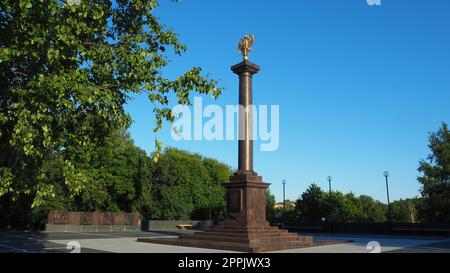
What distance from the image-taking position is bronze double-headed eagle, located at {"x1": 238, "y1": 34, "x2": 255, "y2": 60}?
933 inches

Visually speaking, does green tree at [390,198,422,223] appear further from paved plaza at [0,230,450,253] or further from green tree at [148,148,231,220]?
paved plaza at [0,230,450,253]

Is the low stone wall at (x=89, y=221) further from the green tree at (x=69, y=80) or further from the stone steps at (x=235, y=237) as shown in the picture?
the green tree at (x=69, y=80)

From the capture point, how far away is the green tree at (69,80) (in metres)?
7.59

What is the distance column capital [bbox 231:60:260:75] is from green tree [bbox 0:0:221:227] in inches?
498

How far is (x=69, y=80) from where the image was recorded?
7.75 metres

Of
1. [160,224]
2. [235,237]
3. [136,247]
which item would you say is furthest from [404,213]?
[136,247]

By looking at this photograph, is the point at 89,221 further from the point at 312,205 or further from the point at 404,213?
the point at 404,213

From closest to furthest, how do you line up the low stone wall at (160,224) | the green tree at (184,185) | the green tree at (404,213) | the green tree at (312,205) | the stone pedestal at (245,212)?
the stone pedestal at (245,212) → the low stone wall at (160,224) → the green tree at (184,185) → the green tree at (312,205) → the green tree at (404,213)

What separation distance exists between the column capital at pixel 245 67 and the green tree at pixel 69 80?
12.6m

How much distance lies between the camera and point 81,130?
31.3 feet

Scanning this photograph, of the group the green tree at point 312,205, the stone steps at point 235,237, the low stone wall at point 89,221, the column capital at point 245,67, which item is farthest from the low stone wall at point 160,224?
the column capital at point 245,67

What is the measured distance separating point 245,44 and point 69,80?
1705 cm

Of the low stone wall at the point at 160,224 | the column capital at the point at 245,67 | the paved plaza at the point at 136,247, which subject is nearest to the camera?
the paved plaza at the point at 136,247
